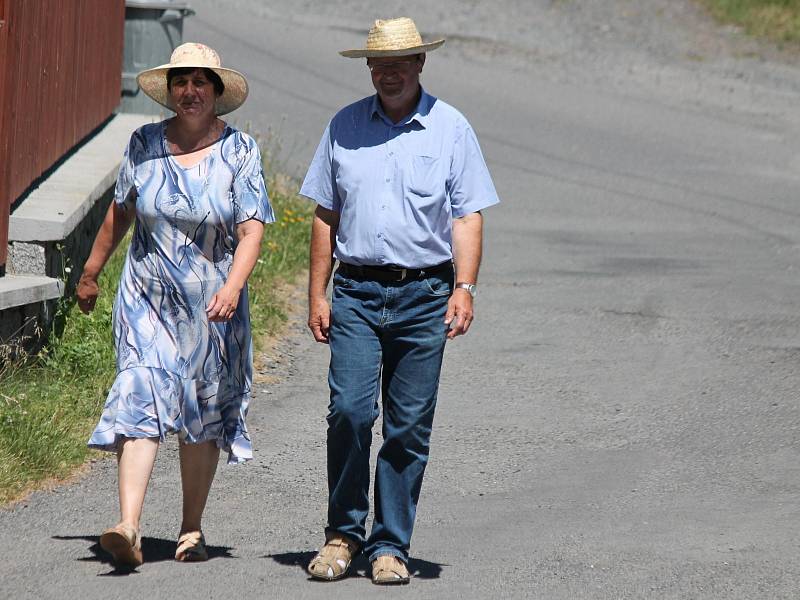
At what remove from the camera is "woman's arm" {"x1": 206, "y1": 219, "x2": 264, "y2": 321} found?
5227 mm

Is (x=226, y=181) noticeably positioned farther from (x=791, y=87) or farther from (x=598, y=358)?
(x=791, y=87)

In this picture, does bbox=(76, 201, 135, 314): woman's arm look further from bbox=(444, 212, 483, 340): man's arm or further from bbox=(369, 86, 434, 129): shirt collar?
bbox=(444, 212, 483, 340): man's arm

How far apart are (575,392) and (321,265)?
3.32m

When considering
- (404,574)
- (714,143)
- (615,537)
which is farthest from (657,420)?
(714,143)

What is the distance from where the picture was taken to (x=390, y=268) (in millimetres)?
5246

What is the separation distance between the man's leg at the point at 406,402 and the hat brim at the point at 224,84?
3.25ft

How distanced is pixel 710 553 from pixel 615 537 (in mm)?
400

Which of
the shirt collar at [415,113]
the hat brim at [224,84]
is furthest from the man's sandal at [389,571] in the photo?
the hat brim at [224,84]

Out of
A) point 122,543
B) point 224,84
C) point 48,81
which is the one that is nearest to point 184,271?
point 224,84

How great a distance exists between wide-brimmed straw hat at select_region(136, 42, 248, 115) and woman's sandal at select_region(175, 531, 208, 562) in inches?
62.4

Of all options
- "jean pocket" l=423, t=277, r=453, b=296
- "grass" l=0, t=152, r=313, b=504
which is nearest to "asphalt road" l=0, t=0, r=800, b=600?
"grass" l=0, t=152, r=313, b=504

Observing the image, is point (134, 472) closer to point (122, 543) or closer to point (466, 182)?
point (122, 543)

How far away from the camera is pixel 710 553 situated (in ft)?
18.7

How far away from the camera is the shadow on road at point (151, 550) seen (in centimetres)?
541
